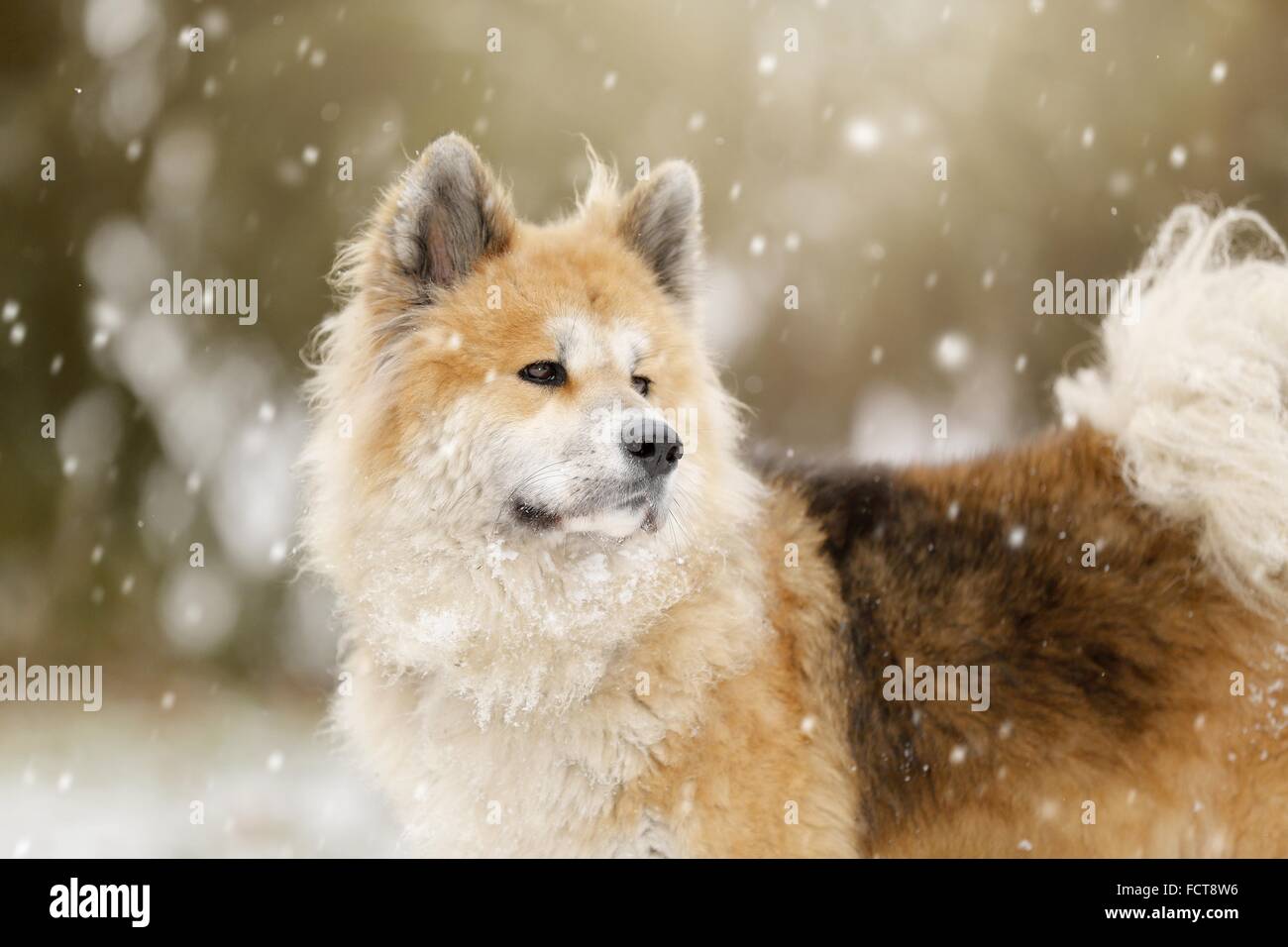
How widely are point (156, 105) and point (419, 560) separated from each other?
17.8 feet

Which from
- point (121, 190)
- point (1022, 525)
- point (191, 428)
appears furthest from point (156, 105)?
point (1022, 525)

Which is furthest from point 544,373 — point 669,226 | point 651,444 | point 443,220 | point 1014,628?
point 1014,628

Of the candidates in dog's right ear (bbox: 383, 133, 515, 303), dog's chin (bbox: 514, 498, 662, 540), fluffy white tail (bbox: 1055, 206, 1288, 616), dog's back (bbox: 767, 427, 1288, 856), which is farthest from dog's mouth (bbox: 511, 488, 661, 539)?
fluffy white tail (bbox: 1055, 206, 1288, 616)

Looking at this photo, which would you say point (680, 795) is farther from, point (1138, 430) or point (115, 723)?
point (115, 723)

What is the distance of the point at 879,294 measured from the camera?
29.4 ft

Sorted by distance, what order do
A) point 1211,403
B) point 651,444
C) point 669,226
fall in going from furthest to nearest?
point 669,226 < point 1211,403 < point 651,444

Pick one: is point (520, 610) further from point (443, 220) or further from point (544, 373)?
point (443, 220)

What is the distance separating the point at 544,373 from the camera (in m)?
3.23

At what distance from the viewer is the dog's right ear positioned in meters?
3.29

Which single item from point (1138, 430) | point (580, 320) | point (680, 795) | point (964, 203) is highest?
point (964, 203)

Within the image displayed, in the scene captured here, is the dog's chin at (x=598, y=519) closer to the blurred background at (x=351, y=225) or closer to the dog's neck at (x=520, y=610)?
the dog's neck at (x=520, y=610)

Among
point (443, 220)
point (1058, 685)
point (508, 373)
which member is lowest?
point (1058, 685)

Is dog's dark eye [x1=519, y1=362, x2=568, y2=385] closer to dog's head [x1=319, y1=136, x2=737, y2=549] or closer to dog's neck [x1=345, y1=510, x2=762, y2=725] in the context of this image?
dog's head [x1=319, y1=136, x2=737, y2=549]

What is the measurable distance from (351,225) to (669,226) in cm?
434
